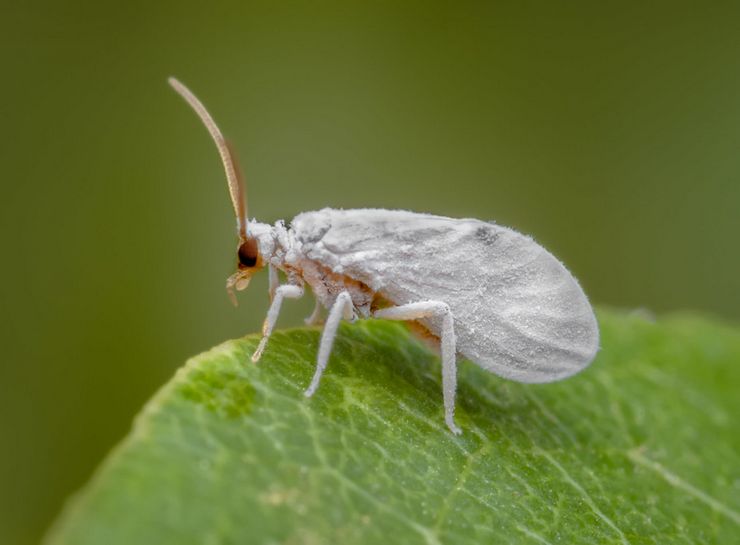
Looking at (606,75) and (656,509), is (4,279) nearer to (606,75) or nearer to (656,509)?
(656,509)

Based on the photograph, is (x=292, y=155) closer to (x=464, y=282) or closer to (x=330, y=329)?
(x=464, y=282)

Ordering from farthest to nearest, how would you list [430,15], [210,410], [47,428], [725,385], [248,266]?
1. [430,15]
2. [47,428]
3. [725,385]
4. [248,266]
5. [210,410]

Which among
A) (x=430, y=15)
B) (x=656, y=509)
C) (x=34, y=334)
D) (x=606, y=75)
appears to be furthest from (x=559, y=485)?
(x=606, y=75)

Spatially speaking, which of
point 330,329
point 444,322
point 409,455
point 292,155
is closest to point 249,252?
point 330,329

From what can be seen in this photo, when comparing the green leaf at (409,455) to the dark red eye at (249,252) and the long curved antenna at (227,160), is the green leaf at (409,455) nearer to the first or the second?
the dark red eye at (249,252)

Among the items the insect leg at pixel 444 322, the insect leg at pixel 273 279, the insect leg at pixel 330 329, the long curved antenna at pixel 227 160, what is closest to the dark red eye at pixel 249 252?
the long curved antenna at pixel 227 160
